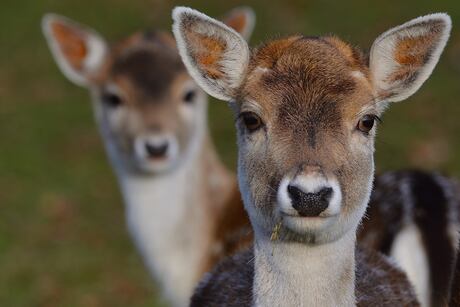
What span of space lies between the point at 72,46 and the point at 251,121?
3.83 metres

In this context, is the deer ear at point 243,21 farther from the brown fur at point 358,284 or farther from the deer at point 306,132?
the deer at point 306,132

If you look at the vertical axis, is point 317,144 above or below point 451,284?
above

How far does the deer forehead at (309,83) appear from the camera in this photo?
3766 mm

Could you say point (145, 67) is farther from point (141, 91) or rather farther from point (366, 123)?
point (366, 123)

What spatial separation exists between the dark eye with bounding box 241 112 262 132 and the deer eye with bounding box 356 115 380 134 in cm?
36

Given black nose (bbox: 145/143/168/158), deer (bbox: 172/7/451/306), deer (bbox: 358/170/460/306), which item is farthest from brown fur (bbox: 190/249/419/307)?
black nose (bbox: 145/143/168/158)

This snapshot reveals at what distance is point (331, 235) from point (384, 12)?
1156 centimetres

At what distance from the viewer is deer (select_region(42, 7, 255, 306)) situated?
6.69m

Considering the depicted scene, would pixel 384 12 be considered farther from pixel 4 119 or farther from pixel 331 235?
pixel 331 235

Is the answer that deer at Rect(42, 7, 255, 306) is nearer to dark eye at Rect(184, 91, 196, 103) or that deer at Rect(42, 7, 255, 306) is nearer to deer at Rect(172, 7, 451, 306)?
dark eye at Rect(184, 91, 196, 103)

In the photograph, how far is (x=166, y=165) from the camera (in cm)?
675

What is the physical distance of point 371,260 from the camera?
4.54 meters

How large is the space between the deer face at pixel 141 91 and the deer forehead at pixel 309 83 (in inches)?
106

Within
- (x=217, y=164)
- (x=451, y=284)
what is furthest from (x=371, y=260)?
(x=217, y=164)
